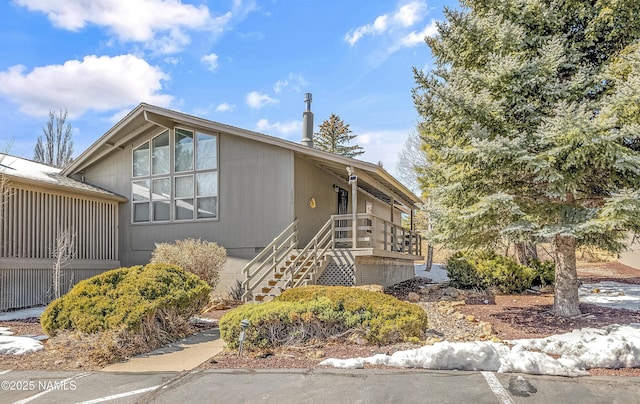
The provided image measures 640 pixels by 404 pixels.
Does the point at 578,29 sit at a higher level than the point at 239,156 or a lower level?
higher

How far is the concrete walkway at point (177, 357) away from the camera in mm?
5355

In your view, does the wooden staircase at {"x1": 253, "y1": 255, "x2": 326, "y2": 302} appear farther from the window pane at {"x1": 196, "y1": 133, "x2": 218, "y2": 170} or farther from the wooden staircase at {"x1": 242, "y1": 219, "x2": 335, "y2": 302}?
the window pane at {"x1": 196, "y1": 133, "x2": 218, "y2": 170}

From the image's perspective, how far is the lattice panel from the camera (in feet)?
34.0

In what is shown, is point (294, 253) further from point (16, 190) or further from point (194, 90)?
point (194, 90)

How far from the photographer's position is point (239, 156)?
39.2 feet

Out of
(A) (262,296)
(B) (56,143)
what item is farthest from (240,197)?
(B) (56,143)

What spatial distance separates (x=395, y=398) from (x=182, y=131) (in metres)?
10.8

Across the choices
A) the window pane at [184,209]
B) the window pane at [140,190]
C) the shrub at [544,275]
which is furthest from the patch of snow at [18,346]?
the shrub at [544,275]

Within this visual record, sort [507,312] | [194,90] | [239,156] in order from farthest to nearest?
[194,90] → [239,156] → [507,312]

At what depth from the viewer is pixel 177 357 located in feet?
19.1

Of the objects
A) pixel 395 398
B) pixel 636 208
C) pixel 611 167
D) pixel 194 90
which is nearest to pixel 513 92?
pixel 611 167

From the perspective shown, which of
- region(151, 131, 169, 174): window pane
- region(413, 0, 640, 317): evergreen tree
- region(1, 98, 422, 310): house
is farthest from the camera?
region(151, 131, 169, 174): window pane

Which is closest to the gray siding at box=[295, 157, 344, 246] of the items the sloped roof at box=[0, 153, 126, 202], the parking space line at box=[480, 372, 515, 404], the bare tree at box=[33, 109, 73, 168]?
the sloped roof at box=[0, 153, 126, 202]

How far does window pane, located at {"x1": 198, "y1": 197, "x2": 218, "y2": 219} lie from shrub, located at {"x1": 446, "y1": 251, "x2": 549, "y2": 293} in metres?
7.14
